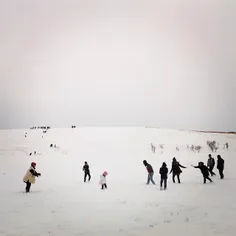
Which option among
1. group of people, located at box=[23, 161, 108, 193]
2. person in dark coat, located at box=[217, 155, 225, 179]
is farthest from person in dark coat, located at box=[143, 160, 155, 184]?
person in dark coat, located at box=[217, 155, 225, 179]

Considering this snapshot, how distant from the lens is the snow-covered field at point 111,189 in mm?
3426

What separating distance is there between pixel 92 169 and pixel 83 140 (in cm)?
41

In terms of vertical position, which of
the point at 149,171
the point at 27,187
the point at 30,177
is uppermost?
the point at 149,171

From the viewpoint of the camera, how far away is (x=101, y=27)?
434 centimetres

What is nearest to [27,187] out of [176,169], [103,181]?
[103,181]

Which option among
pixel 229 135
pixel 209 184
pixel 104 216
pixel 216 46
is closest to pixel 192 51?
pixel 216 46

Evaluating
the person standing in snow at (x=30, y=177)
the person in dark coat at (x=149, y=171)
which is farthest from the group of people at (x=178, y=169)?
the person standing in snow at (x=30, y=177)

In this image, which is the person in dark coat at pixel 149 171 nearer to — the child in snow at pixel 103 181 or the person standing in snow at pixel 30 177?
the child in snow at pixel 103 181

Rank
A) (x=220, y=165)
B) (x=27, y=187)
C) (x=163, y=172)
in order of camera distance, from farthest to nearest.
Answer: (x=220, y=165) → (x=163, y=172) → (x=27, y=187)

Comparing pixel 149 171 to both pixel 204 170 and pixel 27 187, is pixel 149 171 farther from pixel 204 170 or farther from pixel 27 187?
pixel 27 187

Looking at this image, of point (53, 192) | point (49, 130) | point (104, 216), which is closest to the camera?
point (104, 216)

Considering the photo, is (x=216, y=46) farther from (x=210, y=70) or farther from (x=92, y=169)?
(x=92, y=169)

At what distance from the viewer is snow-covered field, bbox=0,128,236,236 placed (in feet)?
11.2

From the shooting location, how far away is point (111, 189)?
12.8 feet
